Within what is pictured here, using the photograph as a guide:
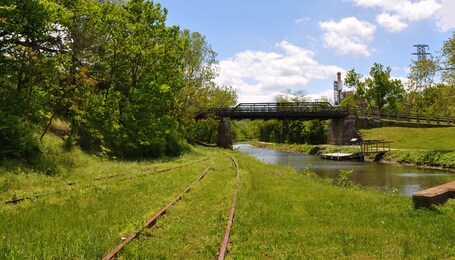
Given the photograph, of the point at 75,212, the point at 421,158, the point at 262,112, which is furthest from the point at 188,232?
the point at 262,112

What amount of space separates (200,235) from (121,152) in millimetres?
23085

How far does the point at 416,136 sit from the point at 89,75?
47.6m

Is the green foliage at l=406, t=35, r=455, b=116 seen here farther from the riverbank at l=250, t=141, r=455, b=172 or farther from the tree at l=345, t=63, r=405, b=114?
the tree at l=345, t=63, r=405, b=114

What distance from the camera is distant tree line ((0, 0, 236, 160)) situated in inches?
762

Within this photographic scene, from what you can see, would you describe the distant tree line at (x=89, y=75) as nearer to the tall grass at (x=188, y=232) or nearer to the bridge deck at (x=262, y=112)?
Result: the tall grass at (x=188, y=232)

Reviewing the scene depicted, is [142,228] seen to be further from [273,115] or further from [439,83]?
[273,115]

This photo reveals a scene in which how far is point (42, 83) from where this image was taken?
23094mm

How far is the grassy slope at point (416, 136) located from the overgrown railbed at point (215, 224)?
34.3m

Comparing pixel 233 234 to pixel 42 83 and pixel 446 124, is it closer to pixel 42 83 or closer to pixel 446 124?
pixel 42 83

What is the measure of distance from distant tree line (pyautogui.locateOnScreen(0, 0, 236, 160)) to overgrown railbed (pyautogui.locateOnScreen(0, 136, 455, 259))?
7.44 metres

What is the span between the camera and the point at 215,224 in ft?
29.6

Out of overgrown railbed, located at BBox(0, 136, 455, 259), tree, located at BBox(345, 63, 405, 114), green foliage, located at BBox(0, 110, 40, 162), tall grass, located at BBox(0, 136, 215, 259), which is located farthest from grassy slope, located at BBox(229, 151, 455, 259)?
tree, located at BBox(345, 63, 405, 114)

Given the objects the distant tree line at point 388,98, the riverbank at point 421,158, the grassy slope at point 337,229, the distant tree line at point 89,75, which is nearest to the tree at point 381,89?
the distant tree line at point 388,98

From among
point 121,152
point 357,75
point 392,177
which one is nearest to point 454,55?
point 392,177
